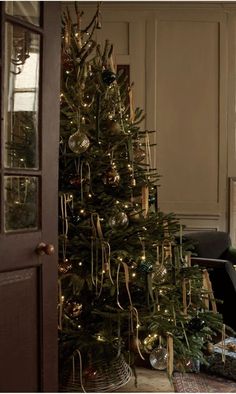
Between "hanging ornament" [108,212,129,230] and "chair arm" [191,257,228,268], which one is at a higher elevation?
"hanging ornament" [108,212,129,230]

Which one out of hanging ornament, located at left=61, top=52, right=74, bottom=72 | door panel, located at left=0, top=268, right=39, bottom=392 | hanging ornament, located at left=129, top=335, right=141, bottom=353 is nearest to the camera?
door panel, located at left=0, top=268, right=39, bottom=392

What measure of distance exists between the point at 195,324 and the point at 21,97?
1371 mm

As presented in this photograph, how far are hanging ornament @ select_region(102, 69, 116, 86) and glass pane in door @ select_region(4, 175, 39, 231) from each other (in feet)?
2.34

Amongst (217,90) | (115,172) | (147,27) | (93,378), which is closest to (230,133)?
(217,90)

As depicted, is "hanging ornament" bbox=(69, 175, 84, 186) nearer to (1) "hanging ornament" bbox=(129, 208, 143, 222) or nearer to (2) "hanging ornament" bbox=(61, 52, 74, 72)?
(1) "hanging ornament" bbox=(129, 208, 143, 222)

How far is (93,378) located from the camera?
7.03 feet

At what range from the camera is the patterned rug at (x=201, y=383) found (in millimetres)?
2291

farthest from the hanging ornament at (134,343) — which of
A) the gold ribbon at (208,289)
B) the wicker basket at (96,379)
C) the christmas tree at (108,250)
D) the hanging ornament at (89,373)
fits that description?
the gold ribbon at (208,289)

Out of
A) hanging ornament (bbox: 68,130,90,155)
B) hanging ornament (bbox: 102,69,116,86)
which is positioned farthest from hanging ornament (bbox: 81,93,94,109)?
hanging ornament (bbox: 68,130,90,155)

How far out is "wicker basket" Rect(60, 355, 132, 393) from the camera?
2.13 metres

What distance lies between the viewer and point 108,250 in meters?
2.03

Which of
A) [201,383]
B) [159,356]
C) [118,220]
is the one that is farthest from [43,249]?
[201,383]

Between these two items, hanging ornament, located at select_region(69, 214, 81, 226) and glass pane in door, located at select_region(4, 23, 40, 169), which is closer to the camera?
glass pane in door, located at select_region(4, 23, 40, 169)

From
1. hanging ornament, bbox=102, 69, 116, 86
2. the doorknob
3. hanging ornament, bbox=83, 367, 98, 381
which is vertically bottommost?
hanging ornament, bbox=83, 367, 98, 381
